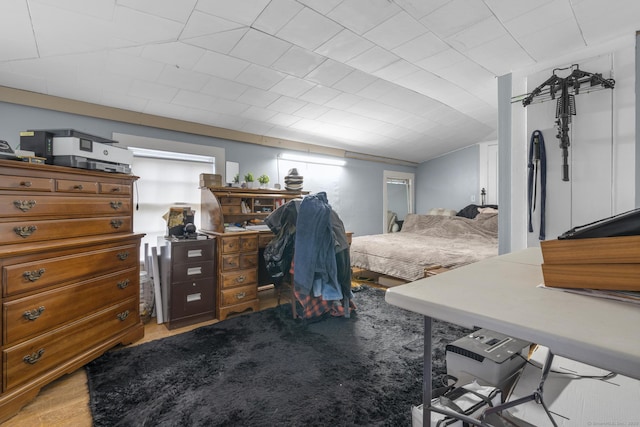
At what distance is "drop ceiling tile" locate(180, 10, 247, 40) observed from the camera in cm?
199

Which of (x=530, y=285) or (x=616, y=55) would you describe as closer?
(x=530, y=285)

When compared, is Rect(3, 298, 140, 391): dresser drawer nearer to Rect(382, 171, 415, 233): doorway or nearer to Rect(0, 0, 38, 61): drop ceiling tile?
Rect(0, 0, 38, 61): drop ceiling tile

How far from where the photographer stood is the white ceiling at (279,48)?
194 centimetres

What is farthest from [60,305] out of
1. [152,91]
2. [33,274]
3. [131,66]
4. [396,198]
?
[396,198]

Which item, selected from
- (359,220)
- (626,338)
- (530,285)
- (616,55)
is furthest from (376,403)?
(359,220)

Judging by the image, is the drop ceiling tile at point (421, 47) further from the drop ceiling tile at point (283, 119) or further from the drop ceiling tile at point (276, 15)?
the drop ceiling tile at point (283, 119)

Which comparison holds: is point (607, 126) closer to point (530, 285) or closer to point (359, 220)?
point (530, 285)

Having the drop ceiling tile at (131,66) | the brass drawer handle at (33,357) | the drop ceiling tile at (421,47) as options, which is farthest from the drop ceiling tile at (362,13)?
the brass drawer handle at (33,357)

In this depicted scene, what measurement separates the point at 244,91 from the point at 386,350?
273cm

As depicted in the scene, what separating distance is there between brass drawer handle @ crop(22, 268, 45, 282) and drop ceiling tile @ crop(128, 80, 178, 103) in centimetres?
177

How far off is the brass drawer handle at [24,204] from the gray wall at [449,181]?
20.6ft

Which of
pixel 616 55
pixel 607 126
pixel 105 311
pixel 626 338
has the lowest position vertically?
pixel 105 311

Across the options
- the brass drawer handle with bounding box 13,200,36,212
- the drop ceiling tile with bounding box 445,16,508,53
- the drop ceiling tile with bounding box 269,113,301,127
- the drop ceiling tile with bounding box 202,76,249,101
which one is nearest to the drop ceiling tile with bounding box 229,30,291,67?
the drop ceiling tile with bounding box 202,76,249,101

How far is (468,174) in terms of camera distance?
5934 millimetres
